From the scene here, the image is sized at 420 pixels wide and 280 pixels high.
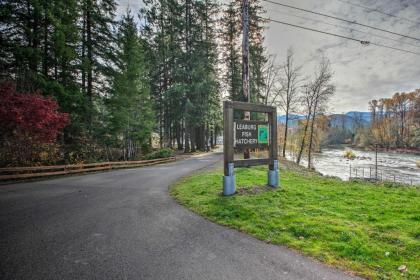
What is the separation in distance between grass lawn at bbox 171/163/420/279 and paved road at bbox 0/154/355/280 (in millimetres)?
349

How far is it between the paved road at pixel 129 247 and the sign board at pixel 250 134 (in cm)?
251

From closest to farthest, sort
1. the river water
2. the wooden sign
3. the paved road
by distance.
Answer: the paved road → the wooden sign → the river water

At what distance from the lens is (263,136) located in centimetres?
701

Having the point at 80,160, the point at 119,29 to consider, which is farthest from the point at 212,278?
the point at 119,29

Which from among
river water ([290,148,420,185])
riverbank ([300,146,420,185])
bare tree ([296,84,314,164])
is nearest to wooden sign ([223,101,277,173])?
riverbank ([300,146,420,185])

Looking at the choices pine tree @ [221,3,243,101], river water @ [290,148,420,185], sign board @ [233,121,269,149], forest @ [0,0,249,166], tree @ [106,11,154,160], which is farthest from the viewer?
pine tree @ [221,3,243,101]

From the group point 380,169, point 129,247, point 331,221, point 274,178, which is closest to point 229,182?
point 274,178

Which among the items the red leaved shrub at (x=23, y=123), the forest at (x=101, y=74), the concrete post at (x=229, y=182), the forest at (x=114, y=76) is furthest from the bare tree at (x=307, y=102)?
the red leaved shrub at (x=23, y=123)

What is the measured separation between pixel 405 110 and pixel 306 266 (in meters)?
79.1

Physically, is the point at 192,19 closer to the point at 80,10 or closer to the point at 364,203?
the point at 80,10

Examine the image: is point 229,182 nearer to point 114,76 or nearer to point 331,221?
point 331,221

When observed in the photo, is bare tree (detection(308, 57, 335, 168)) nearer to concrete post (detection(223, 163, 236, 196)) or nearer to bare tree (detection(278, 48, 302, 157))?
bare tree (detection(278, 48, 302, 157))

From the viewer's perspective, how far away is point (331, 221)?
4270mm

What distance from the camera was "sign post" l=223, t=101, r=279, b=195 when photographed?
20.3 feet
